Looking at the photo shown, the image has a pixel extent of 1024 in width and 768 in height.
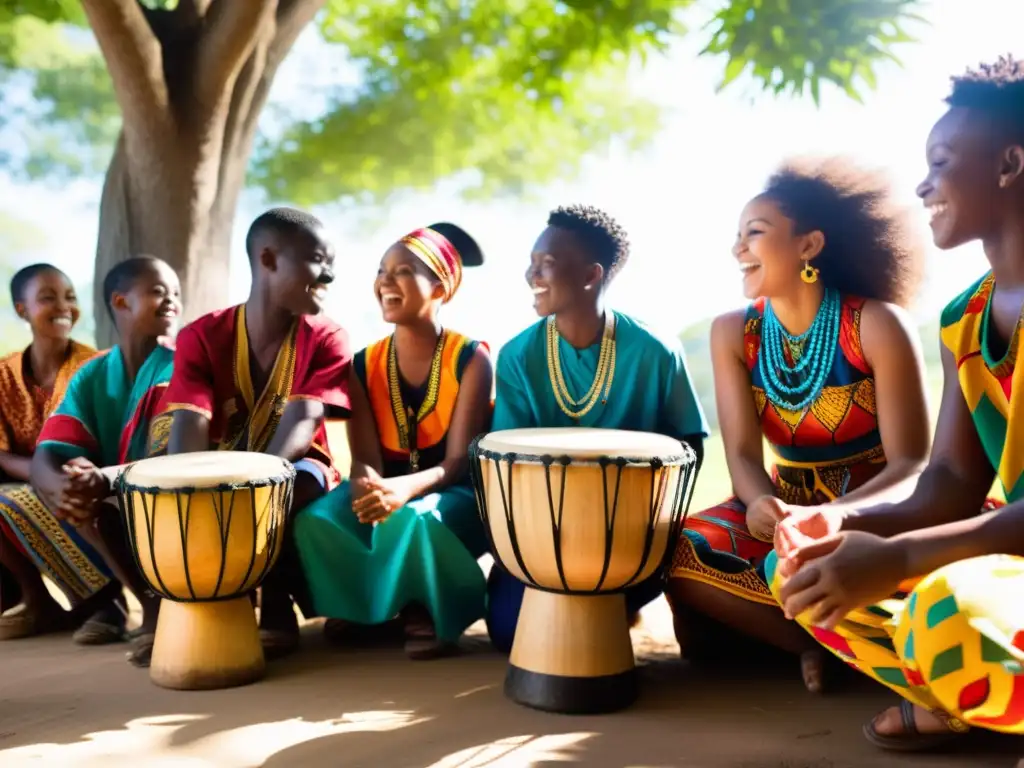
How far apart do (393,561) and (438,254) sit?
3.73ft

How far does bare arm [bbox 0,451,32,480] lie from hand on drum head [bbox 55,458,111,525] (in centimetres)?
48

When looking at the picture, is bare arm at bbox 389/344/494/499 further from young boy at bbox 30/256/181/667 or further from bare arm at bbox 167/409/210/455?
young boy at bbox 30/256/181/667

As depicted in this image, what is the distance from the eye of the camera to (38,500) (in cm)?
383

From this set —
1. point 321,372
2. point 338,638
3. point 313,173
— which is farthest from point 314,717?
point 313,173

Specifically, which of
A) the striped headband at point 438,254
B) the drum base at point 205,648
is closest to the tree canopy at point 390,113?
the striped headband at point 438,254

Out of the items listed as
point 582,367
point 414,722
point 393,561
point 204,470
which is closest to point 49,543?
point 204,470

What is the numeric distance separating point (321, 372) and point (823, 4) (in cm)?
494

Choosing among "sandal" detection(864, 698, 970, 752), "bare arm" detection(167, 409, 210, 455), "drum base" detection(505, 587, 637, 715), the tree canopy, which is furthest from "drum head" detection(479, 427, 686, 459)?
the tree canopy

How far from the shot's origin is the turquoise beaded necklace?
127 inches

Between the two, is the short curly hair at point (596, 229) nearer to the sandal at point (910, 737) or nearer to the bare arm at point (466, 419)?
the bare arm at point (466, 419)

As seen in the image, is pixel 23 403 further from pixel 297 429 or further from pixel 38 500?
pixel 297 429

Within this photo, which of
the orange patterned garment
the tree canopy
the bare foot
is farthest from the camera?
the tree canopy

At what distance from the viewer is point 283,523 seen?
332 centimetres

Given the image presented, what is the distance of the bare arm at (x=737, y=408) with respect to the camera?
328 centimetres
